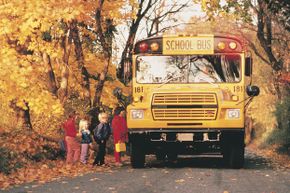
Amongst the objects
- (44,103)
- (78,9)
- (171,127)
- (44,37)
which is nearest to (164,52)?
(171,127)

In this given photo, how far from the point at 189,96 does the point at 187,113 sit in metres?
0.42

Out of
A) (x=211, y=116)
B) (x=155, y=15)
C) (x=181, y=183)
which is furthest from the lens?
(x=155, y=15)

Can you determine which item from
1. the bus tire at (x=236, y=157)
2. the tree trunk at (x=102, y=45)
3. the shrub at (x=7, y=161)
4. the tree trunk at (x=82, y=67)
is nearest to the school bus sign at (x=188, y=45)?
the bus tire at (x=236, y=157)

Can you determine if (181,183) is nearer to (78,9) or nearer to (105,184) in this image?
(105,184)

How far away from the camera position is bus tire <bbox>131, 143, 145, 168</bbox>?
15188 mm

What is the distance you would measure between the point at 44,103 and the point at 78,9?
12.7 ft

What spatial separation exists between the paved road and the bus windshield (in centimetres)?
231

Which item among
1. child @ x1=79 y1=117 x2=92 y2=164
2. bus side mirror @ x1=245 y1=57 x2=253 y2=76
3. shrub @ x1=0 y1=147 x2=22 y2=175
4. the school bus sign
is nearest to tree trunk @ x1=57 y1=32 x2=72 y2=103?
child @ x1=79 y1=117 x2=92 y2=164

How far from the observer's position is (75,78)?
2477 centimetres

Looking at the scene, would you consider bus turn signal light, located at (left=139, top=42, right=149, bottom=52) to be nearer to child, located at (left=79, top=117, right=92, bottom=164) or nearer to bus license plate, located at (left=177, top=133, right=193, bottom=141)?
bus license plate, located at (left=177, top=133, right=193, bottom=141)

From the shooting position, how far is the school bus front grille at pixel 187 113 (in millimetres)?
14617

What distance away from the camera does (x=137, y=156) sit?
15.3m

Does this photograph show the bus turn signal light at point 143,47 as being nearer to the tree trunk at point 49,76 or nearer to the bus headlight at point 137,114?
→ the bus headlight at point 137,114

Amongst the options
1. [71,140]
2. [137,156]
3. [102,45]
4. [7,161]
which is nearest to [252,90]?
[137,156]
